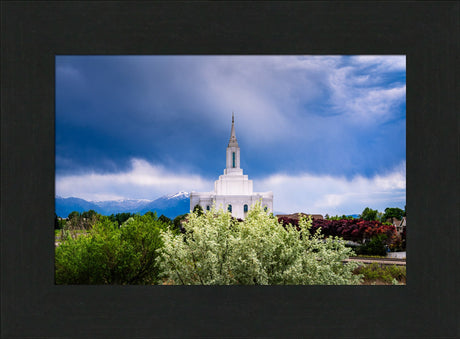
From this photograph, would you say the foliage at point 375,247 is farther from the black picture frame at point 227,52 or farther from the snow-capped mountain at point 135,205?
the snow-capped mountain at point 135,205

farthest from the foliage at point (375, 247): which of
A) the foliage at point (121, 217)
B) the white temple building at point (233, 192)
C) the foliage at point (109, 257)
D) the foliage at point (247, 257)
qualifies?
the foliage at point (121, 217)

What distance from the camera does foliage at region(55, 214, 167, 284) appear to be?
168 inches

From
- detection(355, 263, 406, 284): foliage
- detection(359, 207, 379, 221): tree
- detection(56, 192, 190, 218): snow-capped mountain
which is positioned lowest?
detection(355, 263, 406, 284): foliage

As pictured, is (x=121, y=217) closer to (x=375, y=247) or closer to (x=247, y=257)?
(x=247, y=257)

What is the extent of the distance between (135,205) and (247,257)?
2869 mm

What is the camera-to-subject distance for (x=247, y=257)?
414cm

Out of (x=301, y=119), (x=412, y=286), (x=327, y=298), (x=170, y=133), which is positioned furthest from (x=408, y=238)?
(x=170, y=133)

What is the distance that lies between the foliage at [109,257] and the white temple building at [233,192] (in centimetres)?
231

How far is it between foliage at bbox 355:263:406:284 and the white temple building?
8.53ft

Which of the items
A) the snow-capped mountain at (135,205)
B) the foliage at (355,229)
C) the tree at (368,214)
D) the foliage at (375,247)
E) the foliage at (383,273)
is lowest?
the foliage at (383,273)

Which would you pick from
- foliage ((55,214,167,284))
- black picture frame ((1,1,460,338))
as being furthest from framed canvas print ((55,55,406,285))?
black picture frame ((1,1,460,338))

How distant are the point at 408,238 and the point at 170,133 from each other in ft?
20.2

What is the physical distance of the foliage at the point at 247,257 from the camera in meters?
4.05

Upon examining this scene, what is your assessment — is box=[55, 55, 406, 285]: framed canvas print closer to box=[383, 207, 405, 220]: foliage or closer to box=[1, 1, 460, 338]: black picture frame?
box=[383, 207, 405, 220]: foliage
